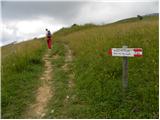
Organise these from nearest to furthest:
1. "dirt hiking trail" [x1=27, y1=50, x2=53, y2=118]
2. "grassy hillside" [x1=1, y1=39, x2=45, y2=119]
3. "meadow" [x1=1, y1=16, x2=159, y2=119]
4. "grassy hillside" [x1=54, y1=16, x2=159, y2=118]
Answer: "grassy hillside" [x1=54, y1=16, x2=159, y2=118] < "meadow" [x1=1, y1=16, x2=159, y2=119] < "dirt hiking trail" [x1=27, y1=50, x2=53, y2=118] < "grassy hillside" [x1=1, y1=39, x2=45, y2=119]

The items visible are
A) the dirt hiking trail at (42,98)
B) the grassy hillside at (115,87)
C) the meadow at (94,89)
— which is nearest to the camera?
the grassy hillside at (115,87)

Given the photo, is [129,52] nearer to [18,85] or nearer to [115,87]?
→ [115,87]

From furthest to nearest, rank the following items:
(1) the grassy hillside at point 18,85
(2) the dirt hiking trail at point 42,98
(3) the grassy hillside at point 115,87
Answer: (1) the grassy hillside at point 18,85
(2) the dirt hiking trail at point 42,98
(3) the grassy hillside at point 115,87

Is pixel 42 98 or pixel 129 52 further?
pixel 42 98

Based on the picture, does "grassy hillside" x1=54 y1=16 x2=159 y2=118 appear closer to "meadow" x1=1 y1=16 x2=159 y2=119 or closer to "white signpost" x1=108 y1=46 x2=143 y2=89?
"meadow" x1=1 y1=16 x2=159 y2=119

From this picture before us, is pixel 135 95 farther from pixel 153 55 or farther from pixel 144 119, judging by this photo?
pixel 153 55

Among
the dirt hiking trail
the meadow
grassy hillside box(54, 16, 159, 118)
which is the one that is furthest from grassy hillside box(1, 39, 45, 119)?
grassy hillside box(54, 16, 159, 118)

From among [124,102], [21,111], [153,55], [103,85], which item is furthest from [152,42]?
[21,111]

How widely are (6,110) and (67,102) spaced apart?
1801mm

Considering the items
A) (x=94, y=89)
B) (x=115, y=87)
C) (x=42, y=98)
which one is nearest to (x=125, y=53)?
(x=115, y=87)

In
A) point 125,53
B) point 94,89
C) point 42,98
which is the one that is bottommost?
point 42,98

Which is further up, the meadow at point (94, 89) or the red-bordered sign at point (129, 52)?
the red-bordered sign at point (129, 52)

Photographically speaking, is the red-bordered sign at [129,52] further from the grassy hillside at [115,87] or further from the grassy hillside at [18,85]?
the grassy hillside at [18,85]

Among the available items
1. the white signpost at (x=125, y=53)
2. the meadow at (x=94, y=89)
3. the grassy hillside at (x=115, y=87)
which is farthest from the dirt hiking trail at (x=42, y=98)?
the white signpost at (x=125, y=53)
